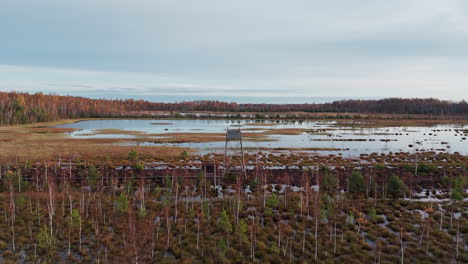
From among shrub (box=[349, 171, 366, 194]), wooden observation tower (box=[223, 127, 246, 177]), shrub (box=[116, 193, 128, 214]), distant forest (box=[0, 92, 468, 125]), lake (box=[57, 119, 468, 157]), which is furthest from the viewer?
distant forest (box=[0, 92, 468, 125])

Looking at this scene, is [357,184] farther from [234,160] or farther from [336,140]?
[336,140]

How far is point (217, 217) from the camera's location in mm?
13562

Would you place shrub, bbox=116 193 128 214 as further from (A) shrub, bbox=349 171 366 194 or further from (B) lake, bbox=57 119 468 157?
(B) lake, bbox=57 119 468 157

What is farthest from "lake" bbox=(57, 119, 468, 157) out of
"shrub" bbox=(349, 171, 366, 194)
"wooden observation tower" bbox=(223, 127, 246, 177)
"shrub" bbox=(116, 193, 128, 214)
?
"shrub" bbox=(116, 193, 128, 214)

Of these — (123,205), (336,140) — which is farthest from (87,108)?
(123,205)

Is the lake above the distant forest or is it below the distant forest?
below

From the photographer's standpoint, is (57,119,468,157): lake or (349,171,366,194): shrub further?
(57,119,468,157): lake

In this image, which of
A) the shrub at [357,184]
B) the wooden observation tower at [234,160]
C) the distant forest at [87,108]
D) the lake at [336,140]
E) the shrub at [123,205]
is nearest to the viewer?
the shrub at [123,205]

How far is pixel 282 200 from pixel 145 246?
8096 mm

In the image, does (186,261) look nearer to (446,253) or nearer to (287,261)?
(287,261)

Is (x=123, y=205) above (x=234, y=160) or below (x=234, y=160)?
above

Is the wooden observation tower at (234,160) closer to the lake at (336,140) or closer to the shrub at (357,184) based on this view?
the shrub at (357,184)

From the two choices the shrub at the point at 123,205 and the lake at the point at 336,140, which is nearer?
the shrub at the point at 123,205

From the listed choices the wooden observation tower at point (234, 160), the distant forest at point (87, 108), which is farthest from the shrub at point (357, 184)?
the distant forest at point (87, 108)
